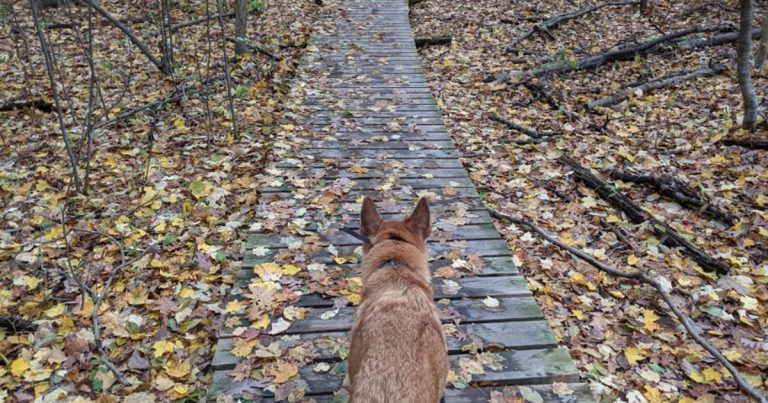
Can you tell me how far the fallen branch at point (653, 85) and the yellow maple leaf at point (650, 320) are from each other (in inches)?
199

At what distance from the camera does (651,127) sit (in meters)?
7.55

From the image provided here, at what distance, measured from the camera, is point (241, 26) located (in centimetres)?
1001

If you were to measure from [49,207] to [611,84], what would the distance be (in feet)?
31.3

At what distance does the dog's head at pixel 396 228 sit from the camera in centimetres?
320

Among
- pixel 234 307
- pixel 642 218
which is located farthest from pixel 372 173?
pixel 642 218

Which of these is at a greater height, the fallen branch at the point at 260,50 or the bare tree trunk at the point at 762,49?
the bare tree trunk at the point at 762,49

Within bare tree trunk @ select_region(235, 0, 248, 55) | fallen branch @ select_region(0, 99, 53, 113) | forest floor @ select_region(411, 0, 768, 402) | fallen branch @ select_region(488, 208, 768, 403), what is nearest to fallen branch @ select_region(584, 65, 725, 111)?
forest floor @ select_region(411, 0, 768, 402)

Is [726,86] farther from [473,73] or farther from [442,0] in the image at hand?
[442,0]

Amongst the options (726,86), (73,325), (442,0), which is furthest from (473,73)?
(73,325)

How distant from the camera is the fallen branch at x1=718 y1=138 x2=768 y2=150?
6.46 meters

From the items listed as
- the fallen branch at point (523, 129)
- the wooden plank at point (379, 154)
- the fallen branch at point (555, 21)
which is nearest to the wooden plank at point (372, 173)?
the wooden plank at point (379, 154)

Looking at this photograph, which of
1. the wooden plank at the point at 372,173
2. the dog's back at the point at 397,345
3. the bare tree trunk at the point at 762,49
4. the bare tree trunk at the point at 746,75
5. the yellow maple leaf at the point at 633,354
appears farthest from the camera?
the bare tree trunk at the point at 762,49

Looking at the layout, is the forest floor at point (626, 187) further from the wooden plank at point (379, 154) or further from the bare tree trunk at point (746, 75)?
the wooden plank at point (379, 154)

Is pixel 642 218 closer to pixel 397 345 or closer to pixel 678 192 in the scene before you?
pixel 678 192
